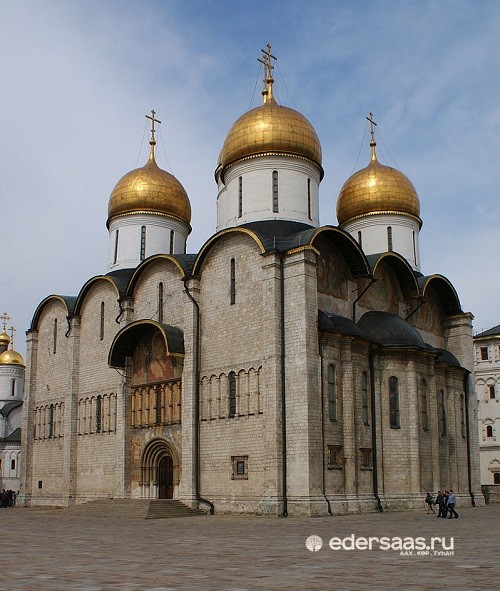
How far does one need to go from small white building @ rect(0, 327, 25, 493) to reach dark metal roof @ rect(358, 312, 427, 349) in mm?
26355

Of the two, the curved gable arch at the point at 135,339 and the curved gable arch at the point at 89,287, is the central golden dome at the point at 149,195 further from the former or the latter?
the curved gable arch at the point at 135,339

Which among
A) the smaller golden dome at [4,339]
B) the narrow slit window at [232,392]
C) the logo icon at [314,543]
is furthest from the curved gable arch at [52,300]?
the smaller golden dome at [4,339]

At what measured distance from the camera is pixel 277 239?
21.8 metres

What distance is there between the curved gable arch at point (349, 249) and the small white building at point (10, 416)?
26.7 meters

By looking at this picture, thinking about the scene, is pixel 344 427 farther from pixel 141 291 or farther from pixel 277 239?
pixel 141 291

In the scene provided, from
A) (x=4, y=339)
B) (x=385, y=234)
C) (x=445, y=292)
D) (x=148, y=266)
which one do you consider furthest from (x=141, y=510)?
(x=4, y=339)

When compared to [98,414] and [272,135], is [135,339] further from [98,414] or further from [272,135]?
[272,135]

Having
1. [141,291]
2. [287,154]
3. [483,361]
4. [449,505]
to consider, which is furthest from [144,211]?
[483,361]

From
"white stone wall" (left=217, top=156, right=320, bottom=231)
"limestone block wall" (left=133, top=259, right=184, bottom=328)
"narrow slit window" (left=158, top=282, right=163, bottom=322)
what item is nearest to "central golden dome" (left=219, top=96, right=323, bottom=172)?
"white stone wall" (left=217, top=156, right=320, bottom=231)

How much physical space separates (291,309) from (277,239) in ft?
9.39

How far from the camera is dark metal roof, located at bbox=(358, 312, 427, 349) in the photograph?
21906 mm

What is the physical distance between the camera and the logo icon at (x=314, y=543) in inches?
436

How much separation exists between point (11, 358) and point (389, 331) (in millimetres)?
32114

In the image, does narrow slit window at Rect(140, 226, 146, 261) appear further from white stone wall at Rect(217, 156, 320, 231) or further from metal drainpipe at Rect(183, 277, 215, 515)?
metal drainpipe at Rect(183, 277, 215, 515)
